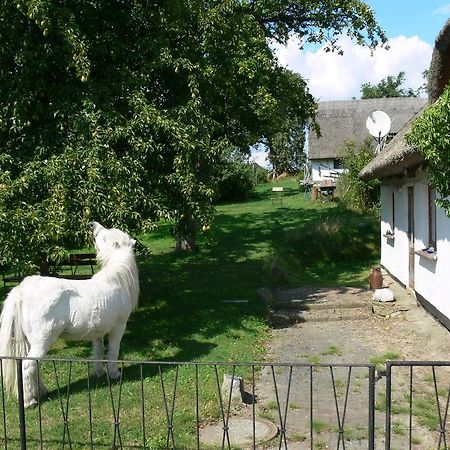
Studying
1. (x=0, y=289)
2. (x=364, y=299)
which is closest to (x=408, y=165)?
(x=364, y=299)

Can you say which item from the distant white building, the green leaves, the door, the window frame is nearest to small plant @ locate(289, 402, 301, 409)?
the green leaves

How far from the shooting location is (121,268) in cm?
714

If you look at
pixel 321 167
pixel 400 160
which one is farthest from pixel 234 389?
pixel 321 167

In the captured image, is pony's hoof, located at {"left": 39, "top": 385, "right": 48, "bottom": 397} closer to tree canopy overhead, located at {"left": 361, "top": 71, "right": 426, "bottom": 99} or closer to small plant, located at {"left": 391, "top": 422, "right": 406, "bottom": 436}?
small plant, located at {"left": 391, "top": 422, "right": 406, "bottom": 436}

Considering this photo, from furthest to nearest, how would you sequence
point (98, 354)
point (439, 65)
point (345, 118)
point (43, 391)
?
point (345, 118), point (98, 354), point (43, 391), point (439, 65)

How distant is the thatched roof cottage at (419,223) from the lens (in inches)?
252

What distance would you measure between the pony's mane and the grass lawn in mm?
1153

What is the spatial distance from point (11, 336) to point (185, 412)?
2.11 m

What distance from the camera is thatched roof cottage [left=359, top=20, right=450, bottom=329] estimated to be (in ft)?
21.0

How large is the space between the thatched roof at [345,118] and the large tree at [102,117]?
106 ft

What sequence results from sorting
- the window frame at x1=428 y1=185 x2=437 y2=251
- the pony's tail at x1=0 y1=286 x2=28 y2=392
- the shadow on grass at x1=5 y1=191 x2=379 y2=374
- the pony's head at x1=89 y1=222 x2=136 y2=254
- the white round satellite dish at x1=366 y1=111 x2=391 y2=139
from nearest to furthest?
1. the pony's tail at x1=0 y1=286 x2=28 y2=392
2. the pony's head at x1=89 y1=222 x2=136 y2=254
3. the shadow on grass at x1=5 y1=191 x2=379 y2=374
4. the window frame at x1=428 y1=185 x2=437 y2=251
5. the white round satellite dish at x1=366 y1=111 x2=391 y2=139

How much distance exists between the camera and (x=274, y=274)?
46.6ft

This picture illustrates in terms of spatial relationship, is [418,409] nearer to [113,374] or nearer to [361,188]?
[113,374]

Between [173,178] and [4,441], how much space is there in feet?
15.7
